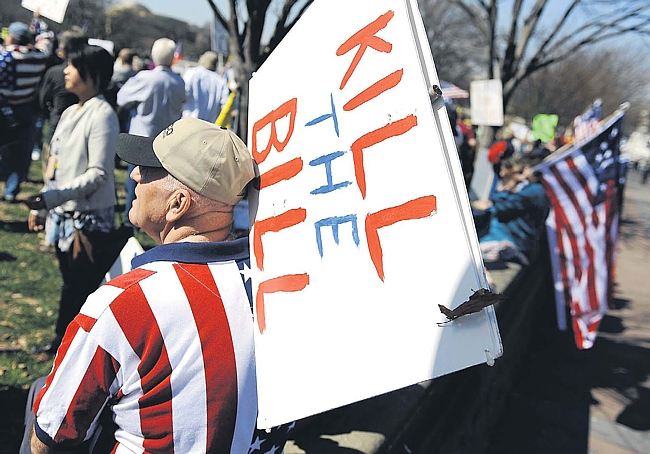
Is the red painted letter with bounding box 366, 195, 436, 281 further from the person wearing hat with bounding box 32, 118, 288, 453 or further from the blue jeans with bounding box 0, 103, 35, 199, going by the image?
the blue jeans with bounding box 0, 103, 35, 199

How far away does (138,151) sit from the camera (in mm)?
1563

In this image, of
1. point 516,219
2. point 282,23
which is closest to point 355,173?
point 282,23

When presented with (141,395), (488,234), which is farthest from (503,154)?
(141,395)

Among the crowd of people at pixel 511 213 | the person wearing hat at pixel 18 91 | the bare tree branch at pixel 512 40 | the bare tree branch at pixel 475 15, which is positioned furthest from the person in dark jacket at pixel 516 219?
the bare tree branch at pixel 475 15

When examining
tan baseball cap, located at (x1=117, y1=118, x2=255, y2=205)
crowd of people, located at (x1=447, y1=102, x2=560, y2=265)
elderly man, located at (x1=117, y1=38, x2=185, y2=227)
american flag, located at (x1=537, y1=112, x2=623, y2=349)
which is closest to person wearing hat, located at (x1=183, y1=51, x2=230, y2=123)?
elderly man, located at (x1=117, y1=38, x2=185, y2=227)

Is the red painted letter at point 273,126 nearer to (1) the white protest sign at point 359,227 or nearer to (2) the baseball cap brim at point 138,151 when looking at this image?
(1) the white protest sign at point 359,227

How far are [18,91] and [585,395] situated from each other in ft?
18.1

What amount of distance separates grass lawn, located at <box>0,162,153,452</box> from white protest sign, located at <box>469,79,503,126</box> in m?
4.34

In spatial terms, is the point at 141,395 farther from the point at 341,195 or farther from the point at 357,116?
the point at 357,116

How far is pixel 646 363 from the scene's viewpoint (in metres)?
6.57

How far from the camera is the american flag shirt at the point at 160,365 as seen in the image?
4.31 feet

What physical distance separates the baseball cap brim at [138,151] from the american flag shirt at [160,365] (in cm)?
25

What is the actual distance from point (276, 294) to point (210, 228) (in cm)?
28

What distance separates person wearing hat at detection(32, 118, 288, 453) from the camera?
132cm
